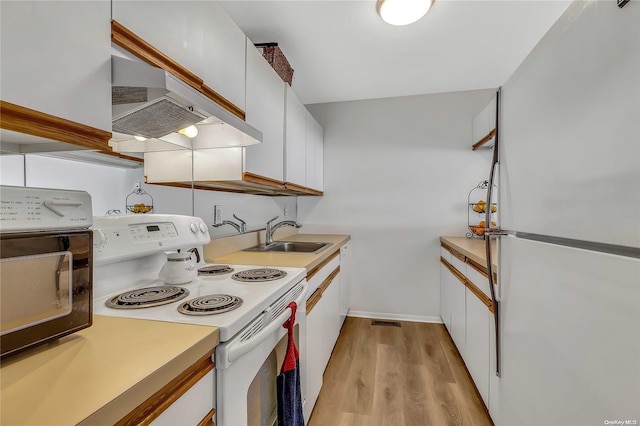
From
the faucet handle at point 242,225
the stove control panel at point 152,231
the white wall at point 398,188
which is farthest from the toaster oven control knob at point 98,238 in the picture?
the white wall at point 398,188

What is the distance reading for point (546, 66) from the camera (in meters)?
0.88

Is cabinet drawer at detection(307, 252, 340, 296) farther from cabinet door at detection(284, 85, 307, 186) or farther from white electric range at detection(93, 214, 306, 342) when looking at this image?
cabinet door at detection(284, 85, 307, 186)

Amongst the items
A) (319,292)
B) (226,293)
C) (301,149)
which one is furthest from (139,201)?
(301,149)

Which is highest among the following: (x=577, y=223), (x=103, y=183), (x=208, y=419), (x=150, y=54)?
(x=150, y=54)

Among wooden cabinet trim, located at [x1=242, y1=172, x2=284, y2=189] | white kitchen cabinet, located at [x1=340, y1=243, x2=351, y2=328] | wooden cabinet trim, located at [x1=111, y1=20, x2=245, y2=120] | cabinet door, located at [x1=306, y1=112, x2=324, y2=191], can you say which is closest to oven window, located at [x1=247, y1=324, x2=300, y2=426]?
wooden cabinet trim, located at [x1=242, y1=172, x2=284, y2=189]

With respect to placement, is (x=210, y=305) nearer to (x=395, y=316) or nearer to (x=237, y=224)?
(x=237, y=224)

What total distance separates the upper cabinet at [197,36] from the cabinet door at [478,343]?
173 cm

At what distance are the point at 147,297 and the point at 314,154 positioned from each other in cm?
208

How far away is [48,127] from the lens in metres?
0.62

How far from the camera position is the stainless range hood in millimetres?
744

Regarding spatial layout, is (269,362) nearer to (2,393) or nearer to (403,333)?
(2,393)

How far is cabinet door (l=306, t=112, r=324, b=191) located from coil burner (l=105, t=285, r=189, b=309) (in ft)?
5.39

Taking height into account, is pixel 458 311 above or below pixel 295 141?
below

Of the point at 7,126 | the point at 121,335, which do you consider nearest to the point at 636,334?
the point at 121,335
